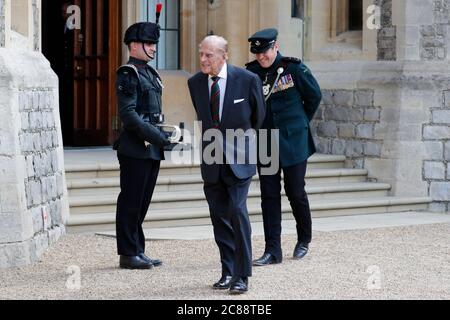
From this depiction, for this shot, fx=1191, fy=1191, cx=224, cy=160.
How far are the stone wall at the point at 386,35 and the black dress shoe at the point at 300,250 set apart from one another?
14.4 feet

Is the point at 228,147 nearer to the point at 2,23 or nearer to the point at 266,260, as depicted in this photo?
the point at 266,260

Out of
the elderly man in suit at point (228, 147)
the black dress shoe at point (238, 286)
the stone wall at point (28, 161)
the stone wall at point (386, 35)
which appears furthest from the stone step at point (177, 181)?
the black dress shoe at point (238, 286)

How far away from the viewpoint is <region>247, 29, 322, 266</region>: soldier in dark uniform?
8773 millimetres

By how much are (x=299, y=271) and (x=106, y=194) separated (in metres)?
2.98

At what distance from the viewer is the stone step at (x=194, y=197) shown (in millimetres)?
10586

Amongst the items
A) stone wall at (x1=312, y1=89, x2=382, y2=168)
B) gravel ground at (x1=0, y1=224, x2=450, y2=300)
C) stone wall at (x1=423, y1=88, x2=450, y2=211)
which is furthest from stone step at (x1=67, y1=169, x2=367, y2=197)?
gravel ground at (x1=0, y1=224, x2=450, y2=300)

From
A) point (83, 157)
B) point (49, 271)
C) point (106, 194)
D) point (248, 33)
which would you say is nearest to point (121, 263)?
point (49, 271)

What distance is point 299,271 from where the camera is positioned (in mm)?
8492

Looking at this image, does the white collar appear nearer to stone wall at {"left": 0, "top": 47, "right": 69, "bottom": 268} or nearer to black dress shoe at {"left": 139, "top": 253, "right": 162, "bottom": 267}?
black dress shoe at {"left": 139, "top": 253, "right": 162, "bottom": 267}

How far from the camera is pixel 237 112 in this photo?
7617 millimetres

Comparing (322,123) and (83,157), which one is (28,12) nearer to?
(83,157)

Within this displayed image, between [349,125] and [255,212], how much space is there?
253 centimetres

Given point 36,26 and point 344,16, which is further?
point 344,16

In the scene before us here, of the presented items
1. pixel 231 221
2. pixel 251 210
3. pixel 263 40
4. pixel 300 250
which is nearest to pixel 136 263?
pixel 231 221
